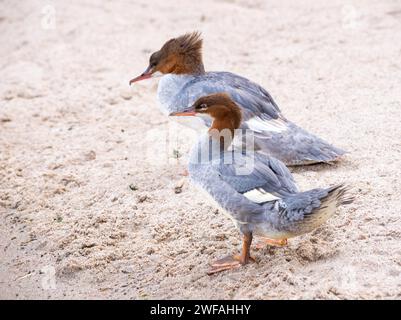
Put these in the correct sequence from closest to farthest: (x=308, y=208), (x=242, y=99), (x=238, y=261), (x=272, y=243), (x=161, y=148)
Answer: (x=308, y=208) < (x=238, y=261) < (x=272, y=243) < (x=242, y=99) < (x=161, y=148)

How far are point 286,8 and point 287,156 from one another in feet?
12.7

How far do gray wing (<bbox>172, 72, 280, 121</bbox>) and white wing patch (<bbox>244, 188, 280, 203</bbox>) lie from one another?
1.52 metres

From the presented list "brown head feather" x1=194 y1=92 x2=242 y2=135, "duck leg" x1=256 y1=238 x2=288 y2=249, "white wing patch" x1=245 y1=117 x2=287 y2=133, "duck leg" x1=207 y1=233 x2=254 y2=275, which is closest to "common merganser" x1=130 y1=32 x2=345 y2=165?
"white wing patch" x1=245 y1=117 x2=287 y2=133

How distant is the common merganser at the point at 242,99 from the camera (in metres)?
5.34

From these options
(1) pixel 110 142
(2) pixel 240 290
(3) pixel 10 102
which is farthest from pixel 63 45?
(2) pixel 240 290

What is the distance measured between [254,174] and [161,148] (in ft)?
6.58

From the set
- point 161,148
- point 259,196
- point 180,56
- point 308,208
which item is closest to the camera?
point 308,208

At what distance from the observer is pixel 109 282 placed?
4203 mm

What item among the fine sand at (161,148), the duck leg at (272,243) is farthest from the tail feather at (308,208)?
the duck leg at (272,243)

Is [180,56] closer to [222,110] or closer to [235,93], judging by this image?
[235,93]

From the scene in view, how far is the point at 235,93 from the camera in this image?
216 inches

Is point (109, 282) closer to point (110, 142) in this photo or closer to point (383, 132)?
point (110, 142)

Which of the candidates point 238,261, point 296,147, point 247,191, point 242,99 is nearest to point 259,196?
point 247,191

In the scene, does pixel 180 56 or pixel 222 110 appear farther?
pixel 180 56
